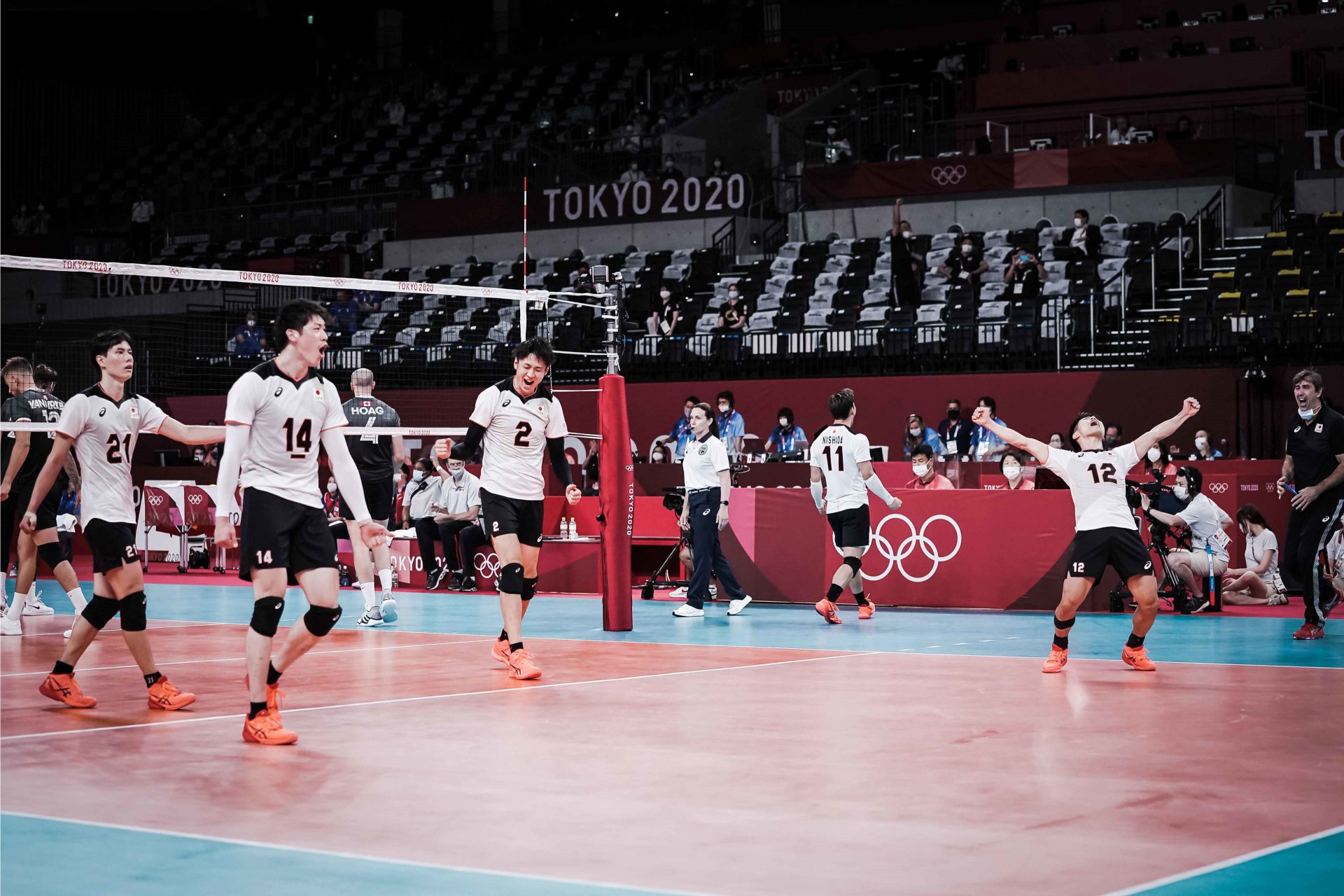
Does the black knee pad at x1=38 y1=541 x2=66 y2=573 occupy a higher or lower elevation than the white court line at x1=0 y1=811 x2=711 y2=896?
higher

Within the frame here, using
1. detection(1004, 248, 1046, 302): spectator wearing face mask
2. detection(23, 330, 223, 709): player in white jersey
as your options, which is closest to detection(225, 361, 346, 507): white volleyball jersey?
detection(23, 330, 223, 709): player in white jersey

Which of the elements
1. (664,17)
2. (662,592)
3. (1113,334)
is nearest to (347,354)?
(662,592)

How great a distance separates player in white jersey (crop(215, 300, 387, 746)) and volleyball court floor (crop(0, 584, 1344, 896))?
1.54 feet

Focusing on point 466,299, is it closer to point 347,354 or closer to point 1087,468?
point 347,354

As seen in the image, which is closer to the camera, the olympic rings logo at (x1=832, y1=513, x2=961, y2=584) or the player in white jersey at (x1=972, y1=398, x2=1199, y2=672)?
the player in white jersey at (x1=972, y1=398, x2=1199, y2=672)

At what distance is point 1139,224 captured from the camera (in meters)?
26.1

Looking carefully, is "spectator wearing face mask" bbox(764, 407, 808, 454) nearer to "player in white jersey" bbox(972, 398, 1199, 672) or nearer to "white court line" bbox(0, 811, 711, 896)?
"player in white jersey" bbox(972, 398, 1199, 672)

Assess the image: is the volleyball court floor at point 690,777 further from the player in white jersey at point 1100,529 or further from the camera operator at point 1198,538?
the camera operator at point 1198,538

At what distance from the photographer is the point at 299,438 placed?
24.1ft

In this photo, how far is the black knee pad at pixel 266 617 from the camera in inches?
284

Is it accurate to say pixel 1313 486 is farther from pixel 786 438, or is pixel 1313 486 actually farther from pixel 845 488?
pixel 786 438

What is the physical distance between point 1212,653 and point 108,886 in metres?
9.09

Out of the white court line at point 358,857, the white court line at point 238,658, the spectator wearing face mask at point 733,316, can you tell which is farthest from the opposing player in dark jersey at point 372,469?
the spectator wearing face mask at point 733,316

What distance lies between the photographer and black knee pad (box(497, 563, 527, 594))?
9.71m
